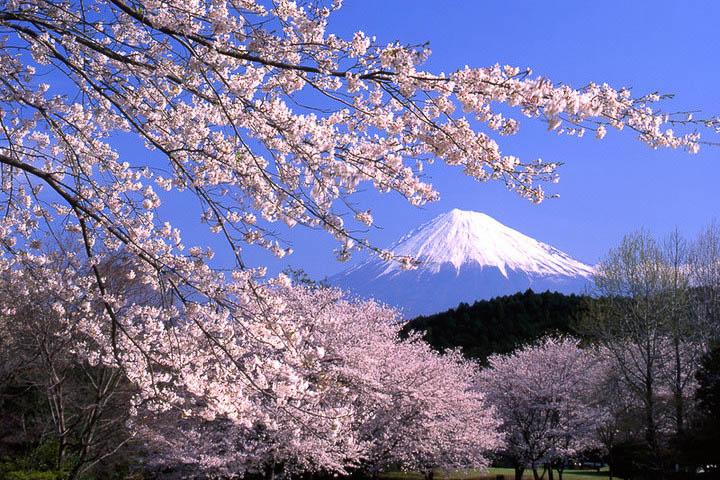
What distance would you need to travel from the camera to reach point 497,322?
39500 mm

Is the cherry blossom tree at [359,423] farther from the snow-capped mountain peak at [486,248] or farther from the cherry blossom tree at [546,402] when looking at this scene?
the snow-capped mountain peak at [486,248]

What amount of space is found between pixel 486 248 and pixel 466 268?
25.6ft

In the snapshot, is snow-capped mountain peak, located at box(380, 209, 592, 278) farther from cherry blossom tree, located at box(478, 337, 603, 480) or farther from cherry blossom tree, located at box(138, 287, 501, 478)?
cherry blossom tree, located at box(138, 287, 501, 478)

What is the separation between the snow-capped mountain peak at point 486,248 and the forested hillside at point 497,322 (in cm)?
8152

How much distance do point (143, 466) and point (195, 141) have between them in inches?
517

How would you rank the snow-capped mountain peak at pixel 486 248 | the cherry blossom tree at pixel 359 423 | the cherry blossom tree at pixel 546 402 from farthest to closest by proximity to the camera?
1. the snow-capped mountain peak at pixel 486 248
2. the cherry blossom tree at pixel 546 402
3. the cherry blossom tree at pixel 359 423

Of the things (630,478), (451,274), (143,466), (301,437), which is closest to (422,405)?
(301,437)

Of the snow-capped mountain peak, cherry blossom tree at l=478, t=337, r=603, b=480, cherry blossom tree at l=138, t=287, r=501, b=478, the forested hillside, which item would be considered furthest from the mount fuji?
cherry blossom tree at l=138, t=287, r=501, b=478

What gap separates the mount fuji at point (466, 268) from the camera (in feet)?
412

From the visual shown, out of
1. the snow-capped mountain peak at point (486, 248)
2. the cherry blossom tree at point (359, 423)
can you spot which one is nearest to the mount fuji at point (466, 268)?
the snow-capped mountain peak at point (486, 248)

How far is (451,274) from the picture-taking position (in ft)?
444

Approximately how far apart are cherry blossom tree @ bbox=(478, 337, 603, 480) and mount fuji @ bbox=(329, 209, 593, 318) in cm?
9359

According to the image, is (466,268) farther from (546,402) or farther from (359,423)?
(359,423)

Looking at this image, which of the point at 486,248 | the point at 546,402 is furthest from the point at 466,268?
the point at 546,402
